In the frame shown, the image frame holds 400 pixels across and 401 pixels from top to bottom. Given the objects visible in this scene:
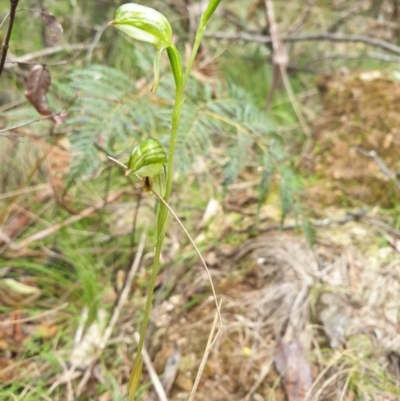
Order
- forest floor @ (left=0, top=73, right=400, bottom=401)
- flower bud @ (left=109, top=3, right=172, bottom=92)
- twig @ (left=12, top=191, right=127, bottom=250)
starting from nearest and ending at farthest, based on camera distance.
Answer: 1. flower bud @ (left=109, top=3, right=172, bottom=92)
2. forest floor @ (left=0, top=73, right=400, bottom=401)
3. twig @ (left=12, top=191, right=127, bottom=250)

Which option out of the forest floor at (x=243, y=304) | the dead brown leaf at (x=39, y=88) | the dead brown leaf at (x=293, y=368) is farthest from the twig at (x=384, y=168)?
the dead brown leaf at (x=39, y=88)

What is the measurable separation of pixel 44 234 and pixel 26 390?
0.63 metres

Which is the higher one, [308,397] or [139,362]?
[139,362]

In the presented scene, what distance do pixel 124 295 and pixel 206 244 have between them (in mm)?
364

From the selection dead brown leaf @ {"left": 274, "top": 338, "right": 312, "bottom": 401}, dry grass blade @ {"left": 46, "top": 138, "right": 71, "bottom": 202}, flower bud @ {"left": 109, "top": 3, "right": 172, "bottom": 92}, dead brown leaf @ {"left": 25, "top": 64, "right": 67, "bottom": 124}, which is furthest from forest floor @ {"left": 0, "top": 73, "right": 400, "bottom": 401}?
flower bud @ {"left": 109, "top": 3, "right": 172, "bottom": 92}

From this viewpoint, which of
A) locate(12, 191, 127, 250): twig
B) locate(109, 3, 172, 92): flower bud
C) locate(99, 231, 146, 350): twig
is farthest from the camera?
locate(12, 191, 127, 250): twig

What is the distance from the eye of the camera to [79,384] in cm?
122

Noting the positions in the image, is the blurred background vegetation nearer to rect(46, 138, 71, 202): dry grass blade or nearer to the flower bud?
rect(46, 138, 71, 202): dry grass blade

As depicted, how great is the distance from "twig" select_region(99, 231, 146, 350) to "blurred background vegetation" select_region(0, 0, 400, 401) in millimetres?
18

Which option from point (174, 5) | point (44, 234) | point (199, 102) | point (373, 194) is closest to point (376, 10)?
point (174, 5)

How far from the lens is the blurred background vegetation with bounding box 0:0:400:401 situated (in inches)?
47.1

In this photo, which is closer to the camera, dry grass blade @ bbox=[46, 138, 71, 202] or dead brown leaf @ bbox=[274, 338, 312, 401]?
dead brown leaf @ bbox=[274, 338, 312, 401]

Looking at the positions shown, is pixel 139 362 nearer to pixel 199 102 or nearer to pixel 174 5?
pixel 199 102

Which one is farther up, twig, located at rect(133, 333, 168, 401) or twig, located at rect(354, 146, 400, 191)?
twig, located at rect(354, 146, 400, 191)
